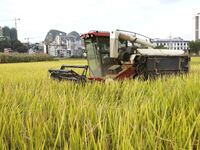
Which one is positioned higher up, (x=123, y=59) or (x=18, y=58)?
(x=123, y=59)

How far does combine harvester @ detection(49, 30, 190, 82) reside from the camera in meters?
6.32

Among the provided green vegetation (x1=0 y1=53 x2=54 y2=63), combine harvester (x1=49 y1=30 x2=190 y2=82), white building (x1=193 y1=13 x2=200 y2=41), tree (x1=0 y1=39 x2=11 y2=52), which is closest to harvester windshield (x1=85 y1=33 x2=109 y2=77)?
combine harvester (x1=49 y1=30 x2=190 y2=82)

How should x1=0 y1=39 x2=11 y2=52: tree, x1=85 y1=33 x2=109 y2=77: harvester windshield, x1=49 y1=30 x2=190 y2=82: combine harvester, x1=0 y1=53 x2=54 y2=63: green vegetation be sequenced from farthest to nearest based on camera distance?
x1=0 y1=39 x2=11 y2=52: tree
x1=0 y1=53 x2=54 y2=63: green vegetation
x1=85 y1=33 x2=109 y2=77: harvester windshield
x1=49 y1=30 x2=190 y2=82: combine harvester

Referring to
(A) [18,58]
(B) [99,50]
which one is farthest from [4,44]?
(B) [99,50]

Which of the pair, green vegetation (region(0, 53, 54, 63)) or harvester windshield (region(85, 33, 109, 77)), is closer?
harvester windshield (region(85, 33, 109, 77))

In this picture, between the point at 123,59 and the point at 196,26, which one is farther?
the point at 196,26

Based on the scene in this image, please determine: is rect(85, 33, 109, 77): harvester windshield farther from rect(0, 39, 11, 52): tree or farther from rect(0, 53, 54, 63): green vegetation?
rect(0, 39, 11, 52): tree

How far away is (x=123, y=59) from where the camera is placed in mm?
6883

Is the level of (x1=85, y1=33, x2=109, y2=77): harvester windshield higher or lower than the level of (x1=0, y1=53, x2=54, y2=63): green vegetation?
higher

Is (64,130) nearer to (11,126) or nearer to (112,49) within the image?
(11,126)

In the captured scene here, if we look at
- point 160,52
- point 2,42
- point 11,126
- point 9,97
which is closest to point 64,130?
point 11,126

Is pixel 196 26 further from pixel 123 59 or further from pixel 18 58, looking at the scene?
pixel 123 59

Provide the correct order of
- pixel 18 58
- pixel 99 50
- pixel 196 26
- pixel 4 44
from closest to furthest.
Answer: pixel 99 50, pixel 18 58, pixel 4 44, pixel 196 26

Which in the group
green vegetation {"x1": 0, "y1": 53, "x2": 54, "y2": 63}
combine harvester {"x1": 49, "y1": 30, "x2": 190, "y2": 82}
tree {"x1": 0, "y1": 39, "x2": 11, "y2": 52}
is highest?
tree {"x1": 0, "y1": 39, "x2": 11, "y2": 52}
